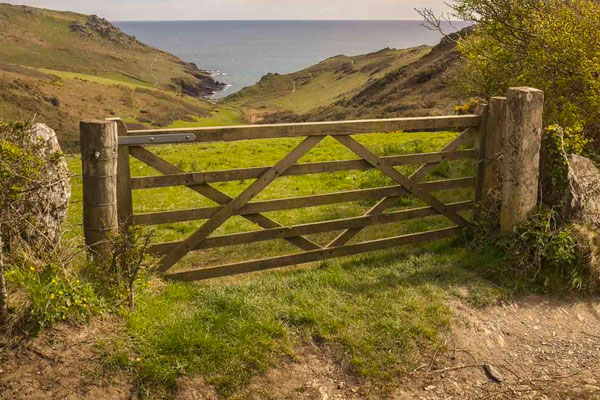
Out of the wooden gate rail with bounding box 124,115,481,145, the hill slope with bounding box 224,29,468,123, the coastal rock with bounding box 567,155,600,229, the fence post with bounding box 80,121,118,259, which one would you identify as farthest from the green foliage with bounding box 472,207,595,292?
the hill slope with bounding box 224,29,468,123

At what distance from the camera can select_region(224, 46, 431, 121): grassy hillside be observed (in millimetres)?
73625

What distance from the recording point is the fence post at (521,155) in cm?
798

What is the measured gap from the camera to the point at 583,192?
841 centimetres

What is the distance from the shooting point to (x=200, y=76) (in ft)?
456

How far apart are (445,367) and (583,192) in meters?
3.99

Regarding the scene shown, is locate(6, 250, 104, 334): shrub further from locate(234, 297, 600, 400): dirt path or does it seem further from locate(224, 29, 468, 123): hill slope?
locate(224, 29, 468, 123): hill slope

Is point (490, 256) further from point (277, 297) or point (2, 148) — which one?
point (2, 148)

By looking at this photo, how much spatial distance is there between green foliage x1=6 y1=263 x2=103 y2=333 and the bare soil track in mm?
148

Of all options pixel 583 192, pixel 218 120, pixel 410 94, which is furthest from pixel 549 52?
pixel 218 120

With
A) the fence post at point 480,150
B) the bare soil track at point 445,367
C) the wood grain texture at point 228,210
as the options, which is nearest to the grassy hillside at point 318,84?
the fence post at point 480,150

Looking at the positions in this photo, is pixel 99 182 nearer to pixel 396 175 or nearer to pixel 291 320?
pixel 291 320

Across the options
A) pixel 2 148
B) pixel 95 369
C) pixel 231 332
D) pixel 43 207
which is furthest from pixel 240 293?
pixel 2 148

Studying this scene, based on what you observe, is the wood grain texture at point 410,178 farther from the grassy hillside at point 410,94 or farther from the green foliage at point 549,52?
the grassy hillside at point 410,94

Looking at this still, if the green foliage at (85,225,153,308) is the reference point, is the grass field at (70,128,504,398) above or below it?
below
